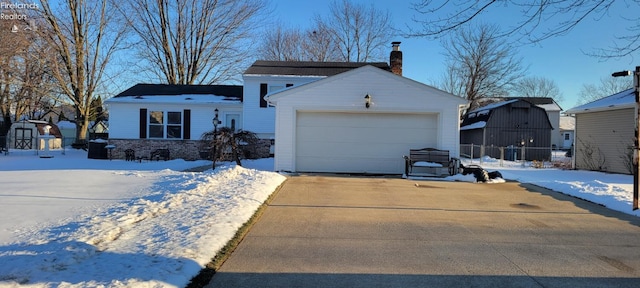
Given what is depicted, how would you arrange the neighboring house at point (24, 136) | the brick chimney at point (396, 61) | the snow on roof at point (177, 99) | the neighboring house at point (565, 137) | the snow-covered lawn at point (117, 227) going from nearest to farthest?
1. the snow-covered lawn at point (117, 227)
2. the brick chimney at point (396, 61)
3. the snow on roof at point (177, 99)
4. the neighboring house at point (24, 136)
5. the neighboring house at point (565, 137)

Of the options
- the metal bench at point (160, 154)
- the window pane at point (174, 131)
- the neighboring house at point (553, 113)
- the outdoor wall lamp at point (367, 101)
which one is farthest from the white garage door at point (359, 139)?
the neighboring house at point (553, 113)

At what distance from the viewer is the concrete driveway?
4.49m

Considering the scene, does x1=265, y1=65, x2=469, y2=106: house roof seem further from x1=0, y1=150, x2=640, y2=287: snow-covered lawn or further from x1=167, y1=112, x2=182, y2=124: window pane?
x1=167, y1=112, x2=182, y2=124: window pane

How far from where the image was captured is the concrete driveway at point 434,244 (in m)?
4.49

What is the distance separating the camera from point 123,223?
243 inches

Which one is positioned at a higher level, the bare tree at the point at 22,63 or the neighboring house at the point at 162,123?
the bare tree at the point at 22,63

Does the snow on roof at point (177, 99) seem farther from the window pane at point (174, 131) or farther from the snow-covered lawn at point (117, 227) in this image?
the snow-covered lawn at point (117, 227)

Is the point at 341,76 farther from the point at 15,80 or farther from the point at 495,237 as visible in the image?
the point at 15,80

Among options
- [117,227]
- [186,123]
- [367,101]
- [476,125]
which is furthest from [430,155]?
[476,125]

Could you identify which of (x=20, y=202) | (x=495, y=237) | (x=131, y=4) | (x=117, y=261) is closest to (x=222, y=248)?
(x=117, y=261)

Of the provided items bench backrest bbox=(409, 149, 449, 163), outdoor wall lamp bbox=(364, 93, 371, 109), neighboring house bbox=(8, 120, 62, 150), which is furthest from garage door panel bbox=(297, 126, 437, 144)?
neighboring house bbox=(8, 120, 62, 150)

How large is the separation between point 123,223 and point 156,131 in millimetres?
18948

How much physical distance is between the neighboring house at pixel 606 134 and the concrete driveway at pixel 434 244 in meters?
8.71

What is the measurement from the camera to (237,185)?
1023 centimetres
